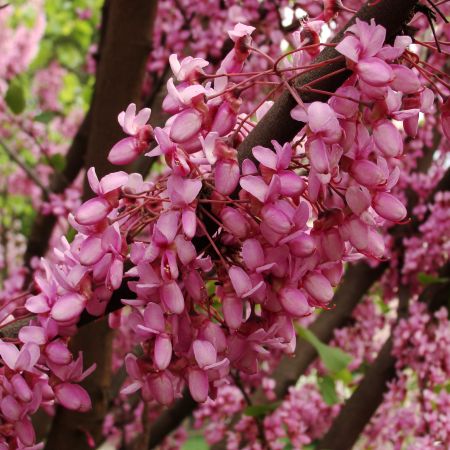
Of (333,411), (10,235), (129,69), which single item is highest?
(129,69)

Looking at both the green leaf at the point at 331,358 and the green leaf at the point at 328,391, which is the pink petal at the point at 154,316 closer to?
the green leaf at the point at 331,358

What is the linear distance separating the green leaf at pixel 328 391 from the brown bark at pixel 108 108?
90 centimetres

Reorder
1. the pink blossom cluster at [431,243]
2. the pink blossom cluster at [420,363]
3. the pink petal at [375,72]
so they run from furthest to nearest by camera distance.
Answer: the pink blossom cluster at [431,243] < the pink blossom cluster at [420,363] < the pink petal at [375,72]

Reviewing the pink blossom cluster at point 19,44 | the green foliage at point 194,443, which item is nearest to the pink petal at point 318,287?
the pink blossom cluster at point 19,44

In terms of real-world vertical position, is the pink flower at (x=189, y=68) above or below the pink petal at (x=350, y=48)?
below

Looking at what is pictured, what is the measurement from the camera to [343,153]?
660mm

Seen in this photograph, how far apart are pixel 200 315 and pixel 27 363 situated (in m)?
0.19

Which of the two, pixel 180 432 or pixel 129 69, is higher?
pixel 129 69

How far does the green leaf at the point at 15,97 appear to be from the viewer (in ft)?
6.07

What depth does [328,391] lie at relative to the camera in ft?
7.62

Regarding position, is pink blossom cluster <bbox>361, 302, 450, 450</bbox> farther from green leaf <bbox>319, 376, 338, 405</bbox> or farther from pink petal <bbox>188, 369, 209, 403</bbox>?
pink petal <bbox>188, 369, 209, 403</bbox>

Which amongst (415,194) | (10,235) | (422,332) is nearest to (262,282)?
(422,332)

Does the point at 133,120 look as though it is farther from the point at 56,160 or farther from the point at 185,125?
the point at 56,160

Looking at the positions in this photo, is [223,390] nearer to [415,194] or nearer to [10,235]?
[415,194]
